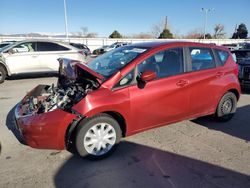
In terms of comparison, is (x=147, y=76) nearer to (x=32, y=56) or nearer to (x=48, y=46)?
(x=32, y=56)

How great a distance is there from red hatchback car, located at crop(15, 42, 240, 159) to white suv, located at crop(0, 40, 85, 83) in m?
5.77

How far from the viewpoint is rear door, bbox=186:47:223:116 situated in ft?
14.9

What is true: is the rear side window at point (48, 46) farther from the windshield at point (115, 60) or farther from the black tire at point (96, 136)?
the black tire at point (96, 136)

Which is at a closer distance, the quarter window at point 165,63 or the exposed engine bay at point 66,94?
the exposed engine bay at point 66,94

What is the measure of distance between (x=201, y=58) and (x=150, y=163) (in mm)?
2279

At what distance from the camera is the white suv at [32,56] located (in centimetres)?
976

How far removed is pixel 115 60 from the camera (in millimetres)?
4473

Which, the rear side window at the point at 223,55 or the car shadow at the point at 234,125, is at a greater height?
the rear side window at the point at 223,55

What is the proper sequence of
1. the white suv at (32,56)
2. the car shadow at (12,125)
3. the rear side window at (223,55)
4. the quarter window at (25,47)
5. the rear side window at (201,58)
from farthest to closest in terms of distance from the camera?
the quarter window at (25,47) < the white suv at (32,56) < the rear side window at (223,55) < the rear side window at (201,58) < the car shadow at (12,125)

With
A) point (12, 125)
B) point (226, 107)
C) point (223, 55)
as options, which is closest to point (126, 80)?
point (223, 55)

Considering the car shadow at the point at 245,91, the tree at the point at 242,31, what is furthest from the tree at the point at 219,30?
Answer: the car shadow at the point at 245,91

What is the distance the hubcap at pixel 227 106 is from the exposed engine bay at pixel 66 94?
9.50 feet

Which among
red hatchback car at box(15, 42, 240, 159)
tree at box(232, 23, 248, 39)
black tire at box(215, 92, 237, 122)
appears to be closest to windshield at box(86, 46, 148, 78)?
red hatchback car at box(15, 42, 240, 159)

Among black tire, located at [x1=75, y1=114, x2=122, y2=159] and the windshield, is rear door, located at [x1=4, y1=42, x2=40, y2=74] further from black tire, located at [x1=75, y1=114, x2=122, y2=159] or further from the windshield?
black tire, located at [x1=75, y1=114, x2=122, y2=159]
